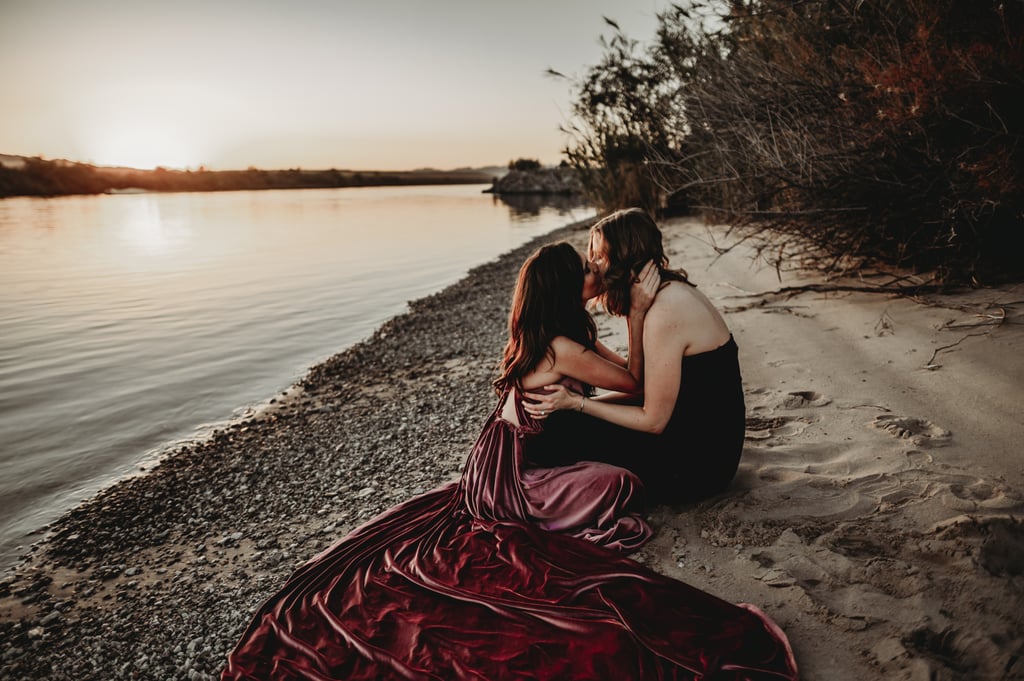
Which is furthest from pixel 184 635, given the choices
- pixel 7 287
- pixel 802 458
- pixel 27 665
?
pixel 7 287

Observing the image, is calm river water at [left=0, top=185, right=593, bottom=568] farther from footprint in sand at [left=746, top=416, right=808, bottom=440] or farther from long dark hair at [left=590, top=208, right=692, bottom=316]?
footprint in sand at [left=746, top=416, right=808, bottom=440]

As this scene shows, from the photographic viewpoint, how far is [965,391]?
4309 millimetres

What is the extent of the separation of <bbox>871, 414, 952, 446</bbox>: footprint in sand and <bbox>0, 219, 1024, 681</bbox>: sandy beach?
0.06 ft

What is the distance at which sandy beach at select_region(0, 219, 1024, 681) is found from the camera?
2.50 meters

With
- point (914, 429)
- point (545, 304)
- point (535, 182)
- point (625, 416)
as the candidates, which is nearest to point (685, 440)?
point (625, 416)

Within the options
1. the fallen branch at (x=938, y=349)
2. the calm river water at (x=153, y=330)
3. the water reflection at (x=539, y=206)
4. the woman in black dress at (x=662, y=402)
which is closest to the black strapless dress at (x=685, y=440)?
the woman in black dress at (x=662, y=402)

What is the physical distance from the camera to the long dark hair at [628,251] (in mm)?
3320

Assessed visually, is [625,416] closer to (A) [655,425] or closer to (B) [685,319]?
(A) [655,425]

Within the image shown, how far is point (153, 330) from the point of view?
12.0 m

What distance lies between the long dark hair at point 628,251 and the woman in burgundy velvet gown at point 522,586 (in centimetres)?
9

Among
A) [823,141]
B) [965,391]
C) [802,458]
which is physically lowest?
[802,458]

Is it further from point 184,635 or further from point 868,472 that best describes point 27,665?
point 868,472

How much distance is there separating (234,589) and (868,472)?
3949mm

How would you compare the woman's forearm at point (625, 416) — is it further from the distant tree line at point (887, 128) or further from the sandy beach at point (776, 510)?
the distant tree line at point (887, 128)
